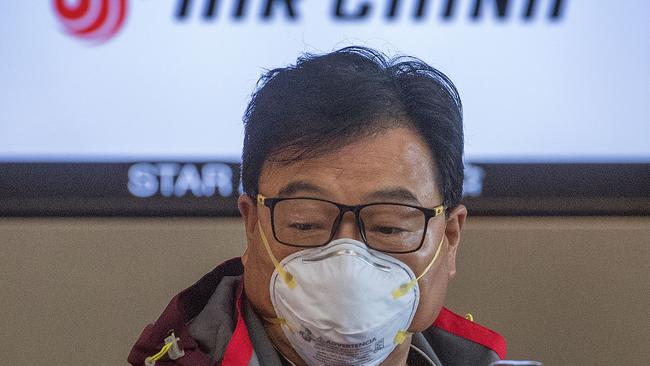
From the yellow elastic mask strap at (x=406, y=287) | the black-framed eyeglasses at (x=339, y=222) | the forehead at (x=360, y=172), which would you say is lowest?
the yellow elastic mask strap at (x=406, y=287)

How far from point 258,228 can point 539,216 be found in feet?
2.58

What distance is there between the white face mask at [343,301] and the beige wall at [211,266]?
57 cm

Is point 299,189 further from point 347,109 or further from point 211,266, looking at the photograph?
point 211,266

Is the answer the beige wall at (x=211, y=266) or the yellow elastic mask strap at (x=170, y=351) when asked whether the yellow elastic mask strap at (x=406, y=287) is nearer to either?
the yellow elastic mask strap at (x=170, y=351)

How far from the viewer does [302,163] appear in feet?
4.50

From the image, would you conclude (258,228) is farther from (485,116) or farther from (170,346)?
(485,116)

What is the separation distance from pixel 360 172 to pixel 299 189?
102 mm

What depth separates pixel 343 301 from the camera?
1292mm

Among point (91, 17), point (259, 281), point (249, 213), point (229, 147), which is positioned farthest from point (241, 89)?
point (259, 281)

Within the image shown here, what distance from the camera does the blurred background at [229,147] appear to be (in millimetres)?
1868

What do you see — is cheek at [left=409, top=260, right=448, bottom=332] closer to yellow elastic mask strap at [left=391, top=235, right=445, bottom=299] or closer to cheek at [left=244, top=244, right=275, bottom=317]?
yellow elastic mask strap at [left=391, top=235, right=445, bottom=299]

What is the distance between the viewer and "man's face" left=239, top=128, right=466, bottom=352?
4.46 feet

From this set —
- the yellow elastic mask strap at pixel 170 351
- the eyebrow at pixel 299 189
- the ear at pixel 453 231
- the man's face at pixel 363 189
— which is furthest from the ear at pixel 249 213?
the ear at pixel 453 231

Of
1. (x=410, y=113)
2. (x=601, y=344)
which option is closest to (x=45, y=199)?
(x=410, y=113)
